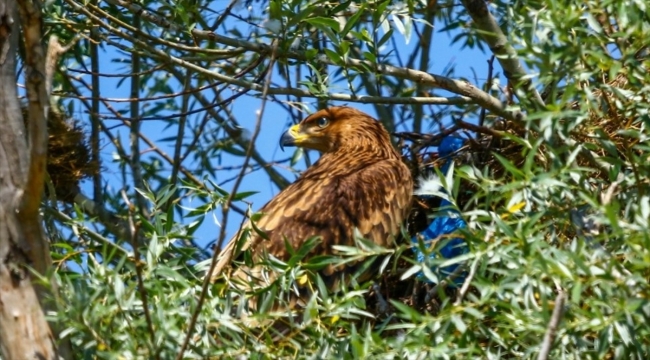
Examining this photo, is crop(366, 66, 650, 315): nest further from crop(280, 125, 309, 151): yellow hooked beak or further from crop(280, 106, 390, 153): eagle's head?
crop(280, 125, 309, 151): yellow hooked beak

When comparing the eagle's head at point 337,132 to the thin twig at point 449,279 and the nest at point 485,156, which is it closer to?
the nest at point 485,156

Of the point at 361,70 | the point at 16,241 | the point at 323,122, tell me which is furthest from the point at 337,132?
the point at 16,241

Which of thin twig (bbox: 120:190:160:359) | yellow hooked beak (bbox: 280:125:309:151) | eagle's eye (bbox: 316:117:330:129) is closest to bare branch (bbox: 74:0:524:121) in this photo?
thin twig (bbox: 120:190:160:359)

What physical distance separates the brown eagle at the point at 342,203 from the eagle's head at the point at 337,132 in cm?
1

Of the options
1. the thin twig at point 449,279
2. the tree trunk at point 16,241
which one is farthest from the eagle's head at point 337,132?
the tree trunk at point 16,241

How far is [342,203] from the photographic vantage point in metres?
5.84

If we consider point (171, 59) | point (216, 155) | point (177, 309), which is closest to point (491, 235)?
point (177, 309)

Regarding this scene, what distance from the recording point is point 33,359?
3672 millimetres

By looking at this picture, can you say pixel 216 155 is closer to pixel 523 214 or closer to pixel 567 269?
pixel 523 214

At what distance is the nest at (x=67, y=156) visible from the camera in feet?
20.7

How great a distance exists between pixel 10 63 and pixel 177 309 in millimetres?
919

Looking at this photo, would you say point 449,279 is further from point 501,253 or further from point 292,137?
point 292,137

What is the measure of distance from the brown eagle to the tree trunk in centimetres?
143

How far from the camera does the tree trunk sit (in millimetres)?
3691
